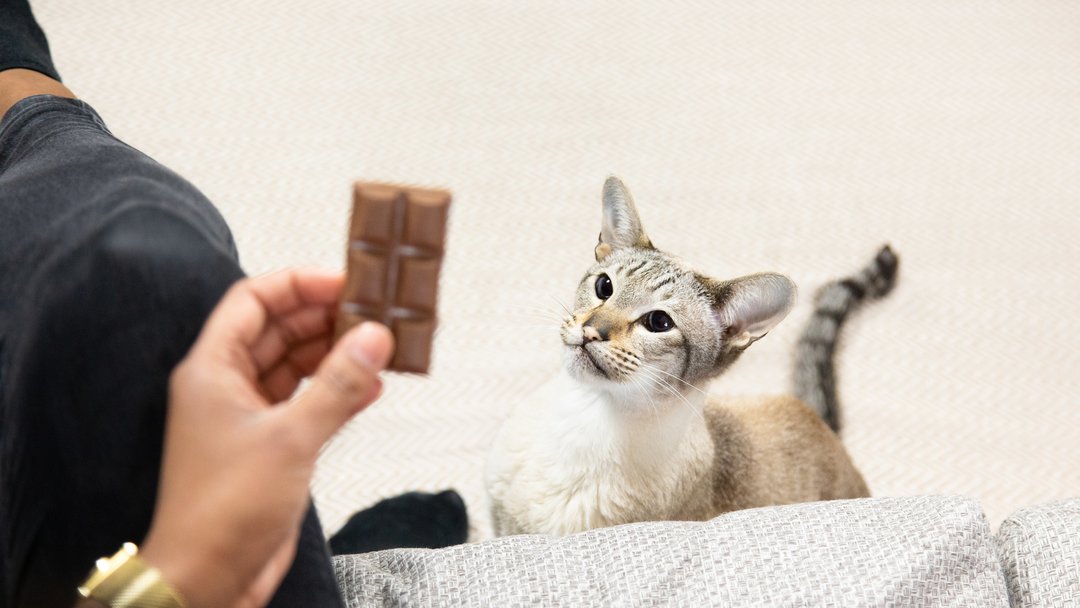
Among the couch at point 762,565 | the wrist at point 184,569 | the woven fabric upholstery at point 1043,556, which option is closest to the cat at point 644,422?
the couch at point 762,565

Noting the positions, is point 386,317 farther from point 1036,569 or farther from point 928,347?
point 928,347

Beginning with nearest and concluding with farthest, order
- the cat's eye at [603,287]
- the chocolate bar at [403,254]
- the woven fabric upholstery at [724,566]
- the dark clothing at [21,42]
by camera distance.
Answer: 1. the chocolate bar at [403,254]
2. the woven fabric upholstery at [724,566]
3. the cat's eye at [603,287]
4. the dark clothing at [21,42]

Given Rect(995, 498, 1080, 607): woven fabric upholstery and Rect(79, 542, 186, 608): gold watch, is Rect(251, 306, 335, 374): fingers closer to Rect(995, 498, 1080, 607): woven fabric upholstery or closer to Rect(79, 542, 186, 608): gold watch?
Rect(79, 542, 186, 608): gold watch

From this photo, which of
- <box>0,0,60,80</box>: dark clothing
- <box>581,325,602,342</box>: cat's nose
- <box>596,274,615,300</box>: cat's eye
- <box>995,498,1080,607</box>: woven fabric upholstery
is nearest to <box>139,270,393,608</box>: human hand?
<box>581,325,602,342</box>: cat's nose

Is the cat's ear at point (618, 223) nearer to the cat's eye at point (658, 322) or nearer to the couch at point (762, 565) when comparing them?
the cat's eye at point (658, 322)

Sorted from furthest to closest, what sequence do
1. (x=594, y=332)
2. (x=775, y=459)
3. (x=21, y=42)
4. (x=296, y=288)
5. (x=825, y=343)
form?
(x=825, y=343) → (x=21, y=42) → (x=775, y=459) → (x=594, y=332) → (x=296, y=288)

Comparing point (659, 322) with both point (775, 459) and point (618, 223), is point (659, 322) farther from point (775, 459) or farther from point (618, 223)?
point (775, 459)

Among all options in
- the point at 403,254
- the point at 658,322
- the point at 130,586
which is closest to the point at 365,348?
the point at 403,254
